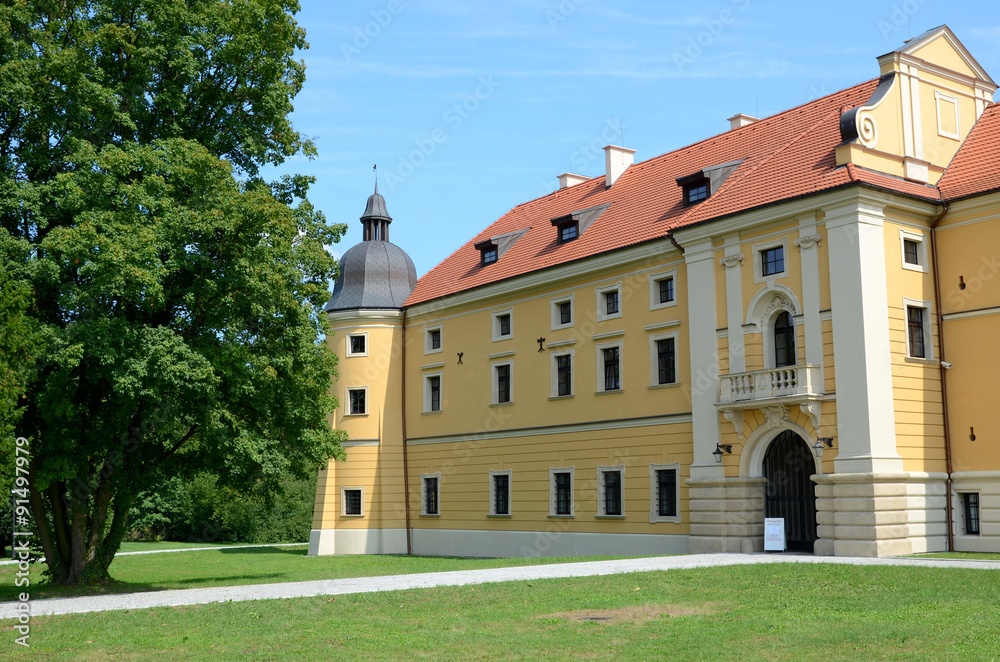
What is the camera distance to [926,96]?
92.8 feet

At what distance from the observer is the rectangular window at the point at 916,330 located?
26188 mm

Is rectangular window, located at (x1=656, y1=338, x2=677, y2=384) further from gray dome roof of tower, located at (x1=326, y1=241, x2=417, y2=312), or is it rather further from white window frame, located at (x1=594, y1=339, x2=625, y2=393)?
gray dome roof of tower, located at (x1=326, y1=241, x2=417, y2=312)

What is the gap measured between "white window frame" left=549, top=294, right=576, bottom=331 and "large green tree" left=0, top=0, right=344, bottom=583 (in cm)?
1165

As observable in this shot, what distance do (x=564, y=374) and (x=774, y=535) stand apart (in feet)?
33.4

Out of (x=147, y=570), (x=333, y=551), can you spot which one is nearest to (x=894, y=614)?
(x=147, y=570)

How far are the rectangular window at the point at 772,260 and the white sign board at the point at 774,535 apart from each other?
6.34m

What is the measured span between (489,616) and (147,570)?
2237 centimetres

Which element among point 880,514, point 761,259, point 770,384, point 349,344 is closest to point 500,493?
point 349,344

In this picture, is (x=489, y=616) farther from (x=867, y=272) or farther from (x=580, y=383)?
(x=580, y=383)

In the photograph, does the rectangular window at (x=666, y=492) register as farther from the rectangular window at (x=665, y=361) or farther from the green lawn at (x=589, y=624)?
the green lawn at (x=589, y=624)

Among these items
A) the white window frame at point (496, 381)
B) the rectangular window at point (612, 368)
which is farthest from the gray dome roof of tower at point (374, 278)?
the rectangular window at point (612, 368)

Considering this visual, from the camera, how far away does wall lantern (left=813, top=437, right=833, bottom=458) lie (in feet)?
82.7

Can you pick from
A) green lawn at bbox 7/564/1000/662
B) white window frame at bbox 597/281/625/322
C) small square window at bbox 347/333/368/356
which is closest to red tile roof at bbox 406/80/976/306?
white window frame at bbox 597/281/625/322

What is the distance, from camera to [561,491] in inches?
1337
